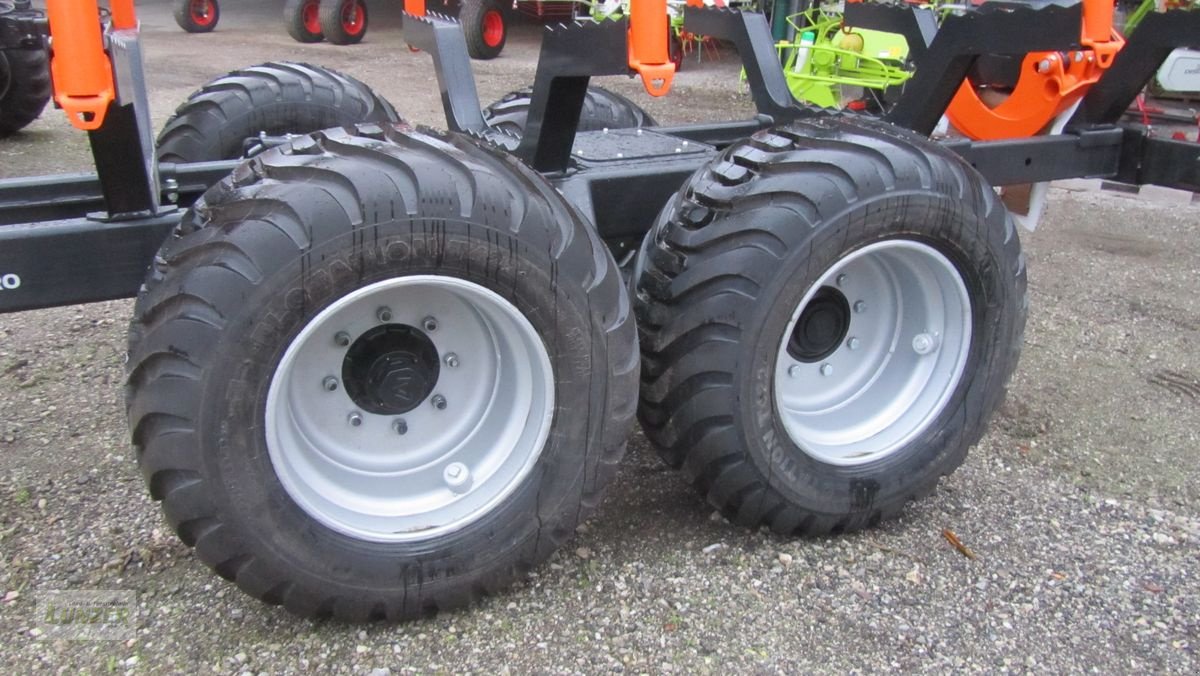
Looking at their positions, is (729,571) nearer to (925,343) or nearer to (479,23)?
(925,343)

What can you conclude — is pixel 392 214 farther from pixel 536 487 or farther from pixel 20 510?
pixel 20 510

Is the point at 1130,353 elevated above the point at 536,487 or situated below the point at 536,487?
below

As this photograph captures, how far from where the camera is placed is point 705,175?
2.42 metres

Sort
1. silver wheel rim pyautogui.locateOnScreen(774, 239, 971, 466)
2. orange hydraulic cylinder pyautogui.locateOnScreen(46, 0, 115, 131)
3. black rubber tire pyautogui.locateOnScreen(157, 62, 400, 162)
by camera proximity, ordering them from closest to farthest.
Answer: orange hydraulic cylinder pyautogui.locateOnScreen(46, 0, 115, 131), silver wheel rim pyautogui.locateOnScreen(774, 239, 971, 466), black rubber tire pyautogui.locateOnScreen(157, 62, 400, 162)

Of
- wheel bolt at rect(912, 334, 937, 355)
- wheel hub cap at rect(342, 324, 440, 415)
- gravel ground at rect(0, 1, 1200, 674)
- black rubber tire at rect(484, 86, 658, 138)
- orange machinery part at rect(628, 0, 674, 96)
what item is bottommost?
gravel ground at rect(0, 1, 1200, 674)

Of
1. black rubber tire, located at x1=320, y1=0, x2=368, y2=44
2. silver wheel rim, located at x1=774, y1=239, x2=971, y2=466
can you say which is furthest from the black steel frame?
black rubber tire, located at x1=320, y1=0, x2=368, y2=44

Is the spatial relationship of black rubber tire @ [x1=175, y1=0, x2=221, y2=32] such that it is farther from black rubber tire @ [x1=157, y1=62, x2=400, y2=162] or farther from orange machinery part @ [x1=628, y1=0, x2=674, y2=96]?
orange machinery part @ [x1=628, y1=0, x2=674, y2=96]

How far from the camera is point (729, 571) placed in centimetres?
246

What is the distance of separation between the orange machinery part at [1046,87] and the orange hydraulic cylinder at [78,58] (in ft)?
8.25

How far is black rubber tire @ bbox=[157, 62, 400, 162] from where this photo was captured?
3.48 metres

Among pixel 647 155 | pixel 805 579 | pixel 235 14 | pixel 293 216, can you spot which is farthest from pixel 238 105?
pixel 235 14

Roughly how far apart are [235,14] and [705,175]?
1529 centimetres

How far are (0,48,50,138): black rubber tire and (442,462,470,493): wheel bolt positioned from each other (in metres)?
5.13

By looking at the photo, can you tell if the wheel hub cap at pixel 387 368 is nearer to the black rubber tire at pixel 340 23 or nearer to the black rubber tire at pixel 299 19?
the black rubber tire at pixel 340 23
